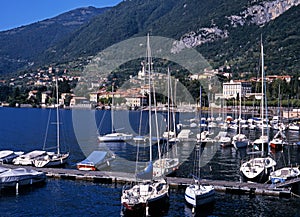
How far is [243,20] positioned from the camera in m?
166

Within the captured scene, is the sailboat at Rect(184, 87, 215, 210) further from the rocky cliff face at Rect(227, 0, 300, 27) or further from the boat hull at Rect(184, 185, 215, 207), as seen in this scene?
the rocky cliff face at Rect(227, 0, 300, 27)

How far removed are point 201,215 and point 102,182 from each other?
7.69 metres

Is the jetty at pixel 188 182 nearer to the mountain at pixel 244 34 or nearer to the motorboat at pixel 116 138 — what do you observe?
the motorboat at pixel 116 138

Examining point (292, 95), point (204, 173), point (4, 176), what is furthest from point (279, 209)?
point (292, 95)

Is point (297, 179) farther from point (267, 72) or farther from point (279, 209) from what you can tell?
point (267, 72)

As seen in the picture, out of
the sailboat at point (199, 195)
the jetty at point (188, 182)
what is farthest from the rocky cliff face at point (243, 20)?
the sailboat at point (199, 195)

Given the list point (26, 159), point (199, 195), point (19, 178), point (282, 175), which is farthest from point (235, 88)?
point (199, 195)

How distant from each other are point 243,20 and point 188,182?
150117mm

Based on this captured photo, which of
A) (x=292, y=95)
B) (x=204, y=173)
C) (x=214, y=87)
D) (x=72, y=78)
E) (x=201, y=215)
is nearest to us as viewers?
(x=201, y=215)

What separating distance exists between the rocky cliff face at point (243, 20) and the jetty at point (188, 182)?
12949 cm

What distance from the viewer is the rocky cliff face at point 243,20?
15638 cm

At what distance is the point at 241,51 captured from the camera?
5782 inches

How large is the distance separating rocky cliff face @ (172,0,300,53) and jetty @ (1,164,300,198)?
129493 millimetres

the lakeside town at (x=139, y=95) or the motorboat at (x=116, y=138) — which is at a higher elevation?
the lakeside town at (x=139, y=95)
